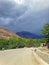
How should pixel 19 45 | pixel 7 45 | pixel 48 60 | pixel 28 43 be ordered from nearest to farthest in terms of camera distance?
pixel 48 60 < pixel 7 45 < pixel 19 45 < pixel 28 43

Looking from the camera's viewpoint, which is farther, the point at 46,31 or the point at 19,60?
the point at 46,31

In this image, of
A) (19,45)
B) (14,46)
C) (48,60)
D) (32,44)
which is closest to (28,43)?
(32,44)

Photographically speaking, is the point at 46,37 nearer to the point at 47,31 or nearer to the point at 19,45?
the point at 47,31

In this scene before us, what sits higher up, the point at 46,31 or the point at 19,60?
the point at 46,31

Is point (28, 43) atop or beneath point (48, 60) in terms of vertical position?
atop

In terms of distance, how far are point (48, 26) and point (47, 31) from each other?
11.6 ft

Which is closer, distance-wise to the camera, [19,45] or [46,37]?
[46,37]

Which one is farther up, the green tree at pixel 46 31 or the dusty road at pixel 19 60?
the green tree at pixel 46 31

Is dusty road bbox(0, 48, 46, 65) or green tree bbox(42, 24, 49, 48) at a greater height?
green tree bbox(42, 24, 49, 48)

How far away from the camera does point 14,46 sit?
152875mm

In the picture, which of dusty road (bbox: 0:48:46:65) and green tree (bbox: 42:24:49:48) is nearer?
dusty road (bbox: 0:48:46:65)

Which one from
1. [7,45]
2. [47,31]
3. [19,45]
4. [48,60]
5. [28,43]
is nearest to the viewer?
[48,60]

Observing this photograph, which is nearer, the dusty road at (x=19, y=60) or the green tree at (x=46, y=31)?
the dusty road at (x=19, y=60)

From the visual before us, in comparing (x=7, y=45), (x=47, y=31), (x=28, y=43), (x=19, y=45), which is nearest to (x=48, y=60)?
(x=47, y=31)
